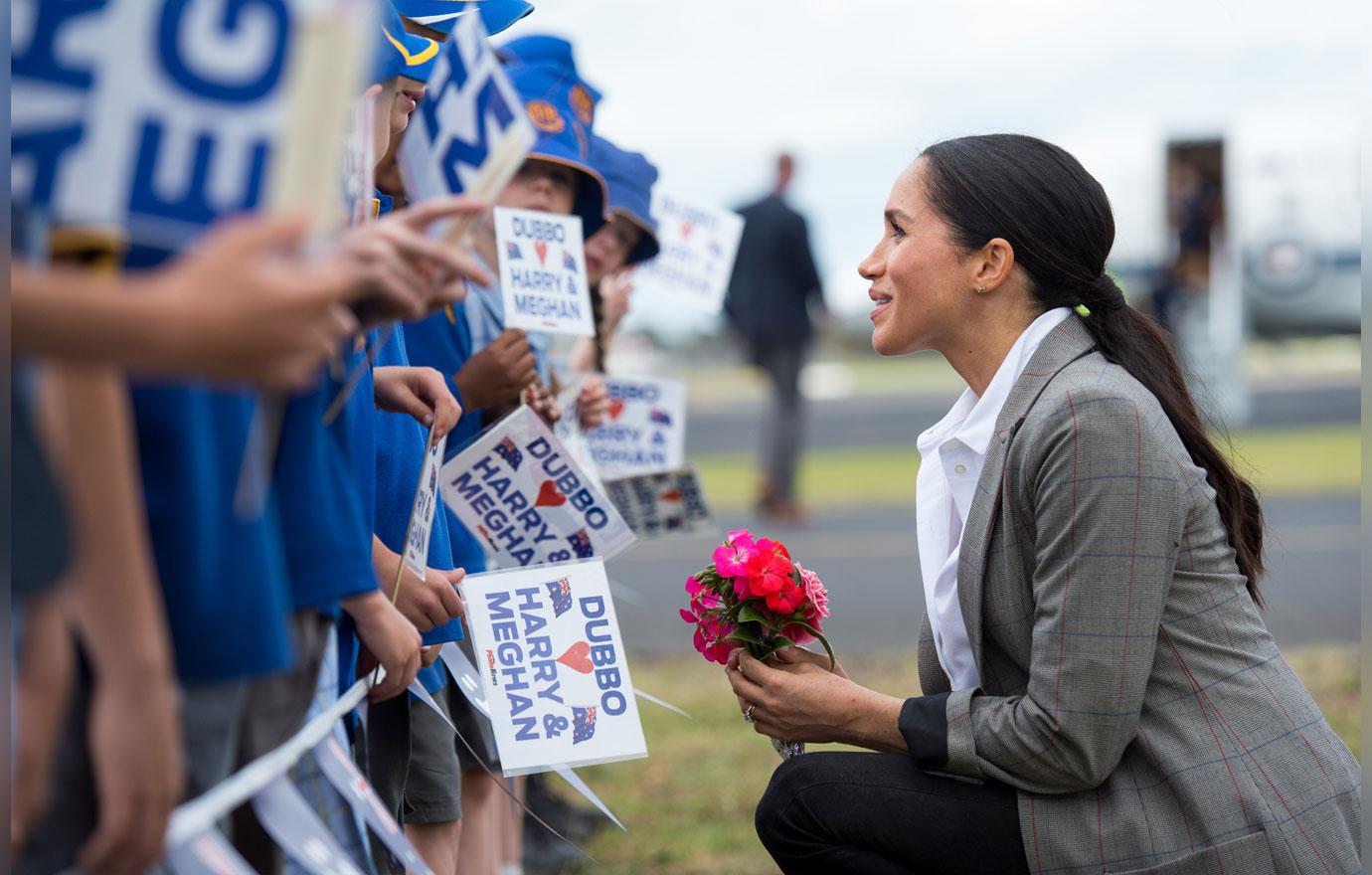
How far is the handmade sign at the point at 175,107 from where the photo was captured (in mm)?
1120

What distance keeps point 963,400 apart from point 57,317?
175cm

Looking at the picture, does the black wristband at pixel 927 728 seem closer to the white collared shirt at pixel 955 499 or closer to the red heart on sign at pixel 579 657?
the white collared shirt at pixel 955 499

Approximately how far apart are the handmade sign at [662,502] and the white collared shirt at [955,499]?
124 centimetres

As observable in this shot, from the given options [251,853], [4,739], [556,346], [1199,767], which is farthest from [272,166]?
[556,346]

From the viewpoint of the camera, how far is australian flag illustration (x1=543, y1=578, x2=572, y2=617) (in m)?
2.38

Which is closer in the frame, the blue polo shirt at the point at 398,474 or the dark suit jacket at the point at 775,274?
the blue polo shirt at the point at 398,474

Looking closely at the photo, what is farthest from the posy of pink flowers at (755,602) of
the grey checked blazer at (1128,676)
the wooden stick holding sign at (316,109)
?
the wooden stick holding sign at (316,109)

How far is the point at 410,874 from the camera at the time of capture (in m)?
1.78

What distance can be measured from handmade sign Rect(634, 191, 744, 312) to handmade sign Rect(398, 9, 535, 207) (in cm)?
243

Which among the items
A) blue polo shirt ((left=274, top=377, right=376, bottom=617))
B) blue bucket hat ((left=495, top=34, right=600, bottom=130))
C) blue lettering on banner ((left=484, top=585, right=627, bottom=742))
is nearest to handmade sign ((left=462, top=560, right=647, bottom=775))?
blue lettering on banner ((left=484, top=585, right=627, bottom=742))

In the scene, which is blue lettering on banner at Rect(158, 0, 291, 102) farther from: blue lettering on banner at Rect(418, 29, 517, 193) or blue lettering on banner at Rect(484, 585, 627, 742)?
blue lettering on banner at Rect(484, 585, 627, 742)

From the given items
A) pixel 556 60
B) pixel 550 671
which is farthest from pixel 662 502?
pixel 550 671

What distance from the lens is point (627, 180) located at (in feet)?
12.3

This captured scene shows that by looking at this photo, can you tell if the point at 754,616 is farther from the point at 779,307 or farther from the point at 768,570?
the point at 779,307
